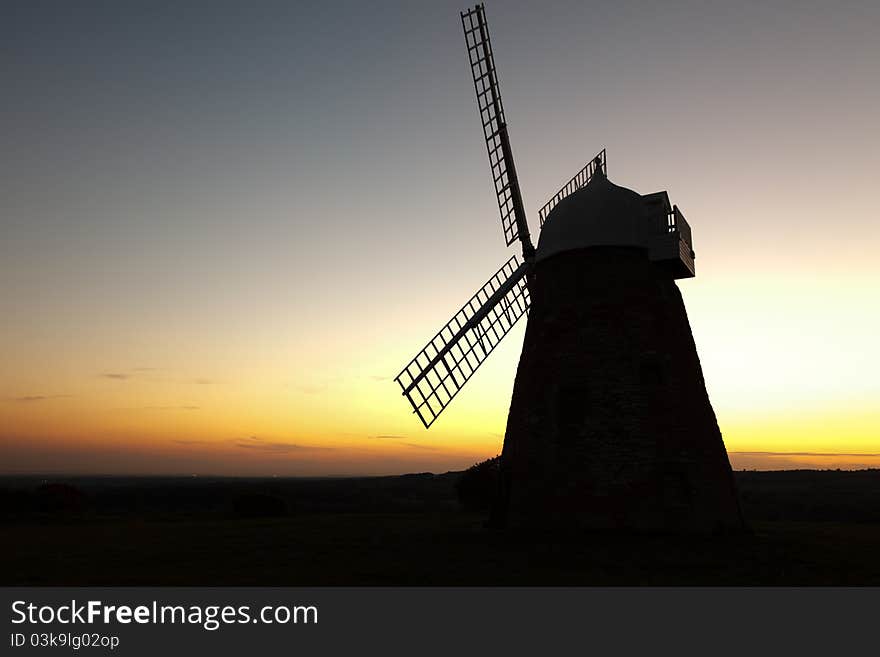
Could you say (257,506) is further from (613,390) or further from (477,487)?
(613,390)

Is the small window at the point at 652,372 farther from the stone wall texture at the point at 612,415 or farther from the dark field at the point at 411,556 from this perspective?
the dark field at the point at 411,556

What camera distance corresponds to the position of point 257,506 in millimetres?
30859

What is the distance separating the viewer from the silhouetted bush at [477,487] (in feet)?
101

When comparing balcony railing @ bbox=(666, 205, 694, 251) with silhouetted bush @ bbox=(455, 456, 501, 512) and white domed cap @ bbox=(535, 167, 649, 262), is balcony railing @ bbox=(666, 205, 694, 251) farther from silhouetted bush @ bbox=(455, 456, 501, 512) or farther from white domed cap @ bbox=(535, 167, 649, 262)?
silhouetted bush @ bbox=(455, 456, 501, 512)

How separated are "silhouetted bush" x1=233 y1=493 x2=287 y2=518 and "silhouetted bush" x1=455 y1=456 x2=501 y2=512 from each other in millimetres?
8860

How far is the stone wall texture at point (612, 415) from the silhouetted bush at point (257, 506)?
15.1 metres

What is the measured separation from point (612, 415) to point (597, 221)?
5942mm

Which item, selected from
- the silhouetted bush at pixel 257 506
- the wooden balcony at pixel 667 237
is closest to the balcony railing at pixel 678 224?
the wooden balcony at pixel 667 237

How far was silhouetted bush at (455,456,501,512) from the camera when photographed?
101 ft
